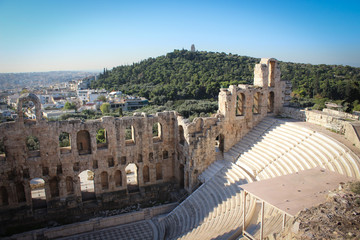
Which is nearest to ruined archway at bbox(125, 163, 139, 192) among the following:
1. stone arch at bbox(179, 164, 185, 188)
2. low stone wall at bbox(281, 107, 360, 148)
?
stone arch at bbox(179, 164, 185, 188)

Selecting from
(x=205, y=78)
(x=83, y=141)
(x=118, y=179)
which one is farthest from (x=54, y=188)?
(x=205, y=78)

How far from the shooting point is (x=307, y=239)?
8867 millimetres

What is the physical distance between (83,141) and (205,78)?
55.3 m

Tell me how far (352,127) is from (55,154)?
69.7 ft

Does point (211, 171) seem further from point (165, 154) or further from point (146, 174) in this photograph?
point (146, 174)

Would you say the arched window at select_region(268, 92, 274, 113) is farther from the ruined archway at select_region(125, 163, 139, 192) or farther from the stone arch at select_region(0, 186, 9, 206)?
the stone arch at select_region(0, 186, 9, 206)

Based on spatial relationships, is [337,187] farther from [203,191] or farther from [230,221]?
[203,191]

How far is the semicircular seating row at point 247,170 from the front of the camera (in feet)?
53.0

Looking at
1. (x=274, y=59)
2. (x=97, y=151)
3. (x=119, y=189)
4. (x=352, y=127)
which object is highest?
(x=274, y=59)

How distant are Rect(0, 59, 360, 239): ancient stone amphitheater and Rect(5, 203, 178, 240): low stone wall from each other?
0.10 m

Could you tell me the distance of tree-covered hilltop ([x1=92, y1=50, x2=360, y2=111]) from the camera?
58.2 metres

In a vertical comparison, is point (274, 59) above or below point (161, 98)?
above

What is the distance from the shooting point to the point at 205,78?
7481cm

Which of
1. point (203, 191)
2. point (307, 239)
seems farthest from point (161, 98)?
point (307, 239)
